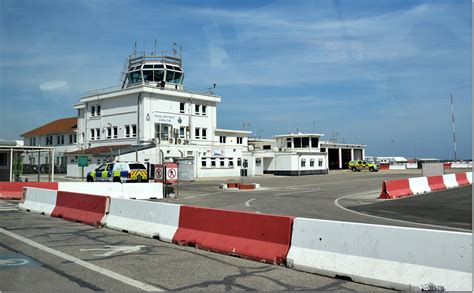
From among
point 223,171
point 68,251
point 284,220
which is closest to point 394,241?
point 284,220

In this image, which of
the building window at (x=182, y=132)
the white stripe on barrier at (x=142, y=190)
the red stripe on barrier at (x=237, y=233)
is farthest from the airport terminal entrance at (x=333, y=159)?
the red stripe on barrier at (x=237, y=233)

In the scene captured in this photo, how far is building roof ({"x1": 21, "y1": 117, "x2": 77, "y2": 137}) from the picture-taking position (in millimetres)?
66250

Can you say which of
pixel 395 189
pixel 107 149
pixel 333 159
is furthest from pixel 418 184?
pixel 333 159

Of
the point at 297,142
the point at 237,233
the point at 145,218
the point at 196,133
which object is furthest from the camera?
the point at 297,142

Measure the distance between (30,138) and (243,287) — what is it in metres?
75.9

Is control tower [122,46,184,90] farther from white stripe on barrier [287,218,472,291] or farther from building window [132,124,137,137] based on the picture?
white stripe on barrier [287,218,472,291]

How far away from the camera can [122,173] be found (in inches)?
1287

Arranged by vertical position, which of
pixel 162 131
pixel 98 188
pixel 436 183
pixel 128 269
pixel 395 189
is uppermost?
pixel 162 131

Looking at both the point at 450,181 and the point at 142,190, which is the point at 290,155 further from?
the point at 142,190

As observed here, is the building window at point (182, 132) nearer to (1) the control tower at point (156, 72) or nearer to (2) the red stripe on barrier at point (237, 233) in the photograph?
(1) the control tower at point (156, 72)

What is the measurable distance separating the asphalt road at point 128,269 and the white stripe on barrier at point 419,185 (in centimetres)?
1839

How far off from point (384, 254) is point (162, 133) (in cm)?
4777

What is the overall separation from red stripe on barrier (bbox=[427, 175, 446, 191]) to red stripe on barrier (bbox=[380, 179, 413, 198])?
335 centimetres

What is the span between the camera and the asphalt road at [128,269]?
21.2 feet
